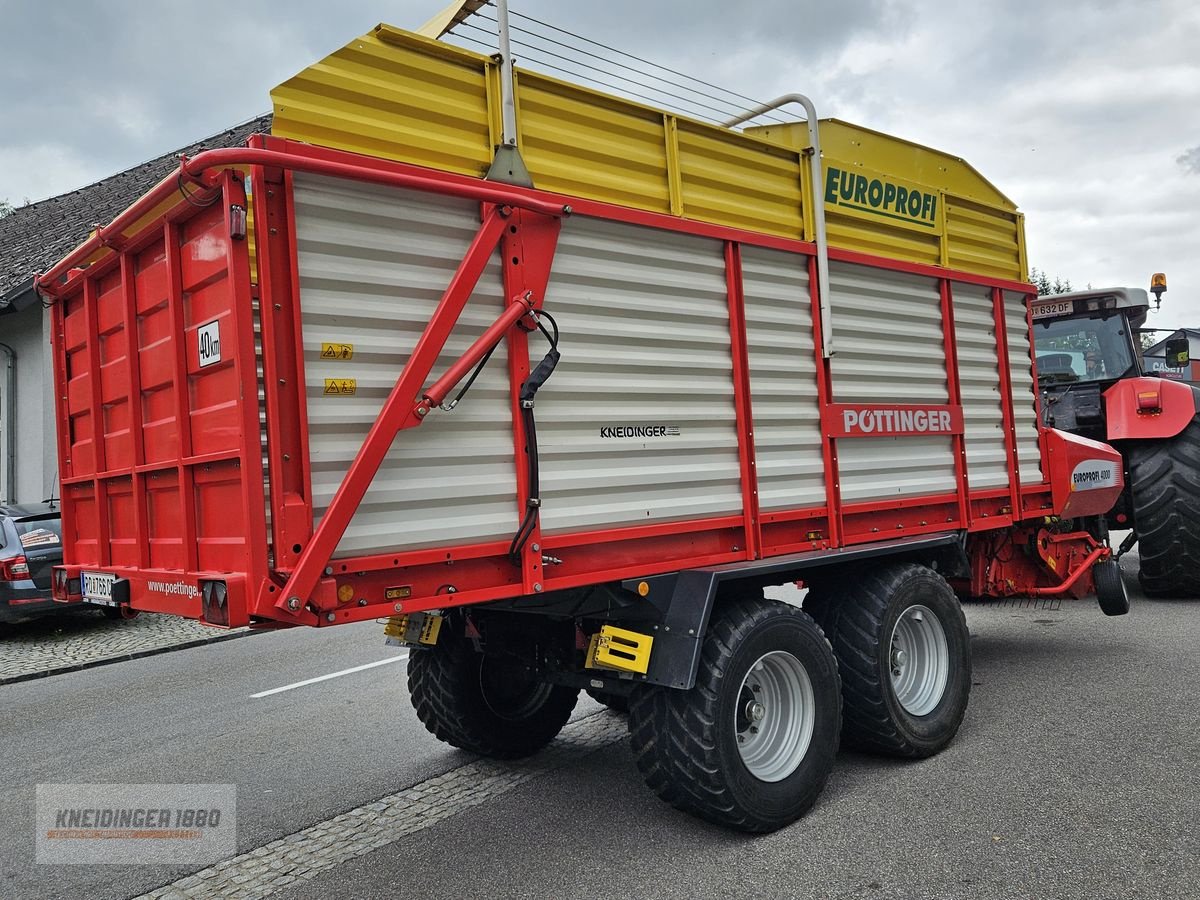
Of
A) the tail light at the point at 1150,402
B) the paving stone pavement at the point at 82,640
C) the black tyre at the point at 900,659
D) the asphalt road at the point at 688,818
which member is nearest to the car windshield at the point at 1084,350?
the tail light at the point at 1150,402

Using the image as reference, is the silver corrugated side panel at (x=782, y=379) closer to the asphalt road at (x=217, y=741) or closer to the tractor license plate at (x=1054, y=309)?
the asphalt road at (x=217, y=741)

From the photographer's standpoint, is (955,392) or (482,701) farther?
(955,392)

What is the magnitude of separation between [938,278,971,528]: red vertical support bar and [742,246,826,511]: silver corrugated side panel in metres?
1.27

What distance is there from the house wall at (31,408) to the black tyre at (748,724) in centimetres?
1222

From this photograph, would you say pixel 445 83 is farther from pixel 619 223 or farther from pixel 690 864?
pixel 690 864

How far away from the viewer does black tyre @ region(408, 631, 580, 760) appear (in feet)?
15.5

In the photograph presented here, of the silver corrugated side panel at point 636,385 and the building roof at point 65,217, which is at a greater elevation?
the building roof at point 65,217

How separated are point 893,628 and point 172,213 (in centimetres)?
371

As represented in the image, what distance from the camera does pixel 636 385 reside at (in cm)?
378

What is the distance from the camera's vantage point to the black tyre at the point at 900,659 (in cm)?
440

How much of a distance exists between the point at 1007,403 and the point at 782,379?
223 centimetres

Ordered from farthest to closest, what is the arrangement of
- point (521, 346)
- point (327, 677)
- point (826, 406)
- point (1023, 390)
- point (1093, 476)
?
point (327, 677)
point (1093, 476)
point (1023, 390)
point (826, 406)
point (521, 346)

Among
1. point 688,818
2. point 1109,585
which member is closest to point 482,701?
point 688,818

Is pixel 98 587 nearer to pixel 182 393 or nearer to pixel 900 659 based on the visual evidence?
pixel 182 393
